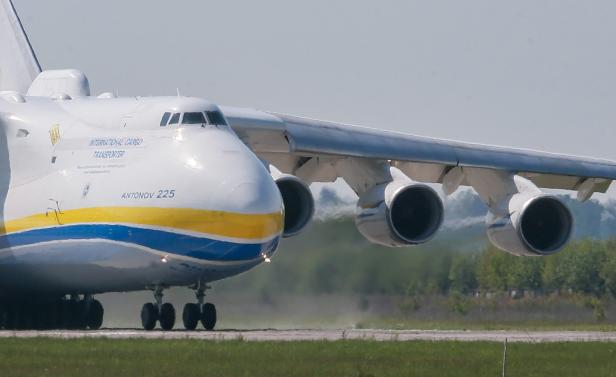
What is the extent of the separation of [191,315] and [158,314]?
1.46 feet

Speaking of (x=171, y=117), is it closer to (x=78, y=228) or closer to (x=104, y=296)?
(x=78, y=228)

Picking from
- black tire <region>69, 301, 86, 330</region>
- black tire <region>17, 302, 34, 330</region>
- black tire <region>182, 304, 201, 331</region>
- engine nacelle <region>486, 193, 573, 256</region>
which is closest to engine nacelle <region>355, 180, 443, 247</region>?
engine nacelle <region>486, 193, 573, 256</region>

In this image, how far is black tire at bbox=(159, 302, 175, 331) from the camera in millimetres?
21372

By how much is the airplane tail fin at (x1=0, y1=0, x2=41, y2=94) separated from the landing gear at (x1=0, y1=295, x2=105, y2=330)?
4.95m

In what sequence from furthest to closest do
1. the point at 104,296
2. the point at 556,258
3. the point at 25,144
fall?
the point at 556,258 → the point at 104,296 → the point at 25,144

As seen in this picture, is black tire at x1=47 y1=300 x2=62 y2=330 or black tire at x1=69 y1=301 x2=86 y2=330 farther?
black tire at x1=47 y1=300 x2=62 y2=330

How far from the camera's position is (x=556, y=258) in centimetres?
2638

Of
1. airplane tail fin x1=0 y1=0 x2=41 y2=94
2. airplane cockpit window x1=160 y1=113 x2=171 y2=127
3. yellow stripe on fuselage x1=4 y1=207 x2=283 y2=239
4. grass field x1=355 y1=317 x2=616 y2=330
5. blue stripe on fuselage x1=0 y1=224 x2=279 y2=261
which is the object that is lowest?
grass field x1=355 y1=317 x2=616 y2=330

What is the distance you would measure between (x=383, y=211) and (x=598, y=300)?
390 centimetres

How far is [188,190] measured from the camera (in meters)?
20.5

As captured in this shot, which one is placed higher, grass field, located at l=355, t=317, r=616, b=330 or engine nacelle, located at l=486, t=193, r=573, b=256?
engine nacelle, located at l=486, t=193, r=573, b=256

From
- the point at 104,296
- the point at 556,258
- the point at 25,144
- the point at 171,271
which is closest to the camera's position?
the point at 171,271

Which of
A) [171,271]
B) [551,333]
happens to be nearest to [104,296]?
[171,271]

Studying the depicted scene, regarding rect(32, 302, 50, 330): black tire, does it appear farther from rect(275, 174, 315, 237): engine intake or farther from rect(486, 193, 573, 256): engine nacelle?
rect(486, 193, 573, 256): engine nacelle
